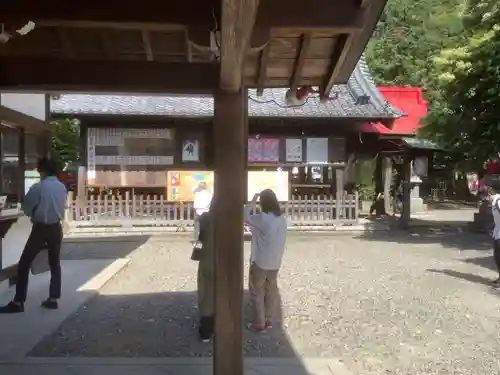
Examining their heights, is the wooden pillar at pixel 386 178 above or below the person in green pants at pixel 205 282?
above

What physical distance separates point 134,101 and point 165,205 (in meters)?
3.48

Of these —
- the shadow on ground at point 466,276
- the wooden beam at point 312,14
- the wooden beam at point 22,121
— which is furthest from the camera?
the shadow on ground at point 466,276

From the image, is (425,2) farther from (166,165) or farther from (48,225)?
(48,225)

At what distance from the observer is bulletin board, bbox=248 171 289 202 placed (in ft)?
62.7

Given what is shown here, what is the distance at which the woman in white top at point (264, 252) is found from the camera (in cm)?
659

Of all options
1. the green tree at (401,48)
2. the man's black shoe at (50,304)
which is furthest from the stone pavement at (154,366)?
the green tree at (401,48)

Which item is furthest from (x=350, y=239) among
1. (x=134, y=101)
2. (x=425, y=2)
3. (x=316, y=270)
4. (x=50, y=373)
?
(x=425, y=2)

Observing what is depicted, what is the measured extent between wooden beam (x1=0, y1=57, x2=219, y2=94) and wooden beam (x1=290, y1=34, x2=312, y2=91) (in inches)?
27.3

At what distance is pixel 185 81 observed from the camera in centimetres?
485

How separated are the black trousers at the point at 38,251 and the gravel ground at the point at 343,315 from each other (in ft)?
1.78

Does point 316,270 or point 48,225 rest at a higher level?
point 48,225

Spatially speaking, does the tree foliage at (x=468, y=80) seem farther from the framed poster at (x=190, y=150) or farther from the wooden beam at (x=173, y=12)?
the wooden beam at (x=173, y=12)

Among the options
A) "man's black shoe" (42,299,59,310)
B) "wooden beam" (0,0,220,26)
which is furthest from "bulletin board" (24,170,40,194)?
"wooden beam" (0,0,220,26)

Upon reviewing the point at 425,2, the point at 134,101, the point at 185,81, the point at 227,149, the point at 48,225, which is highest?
the point at 425,2
